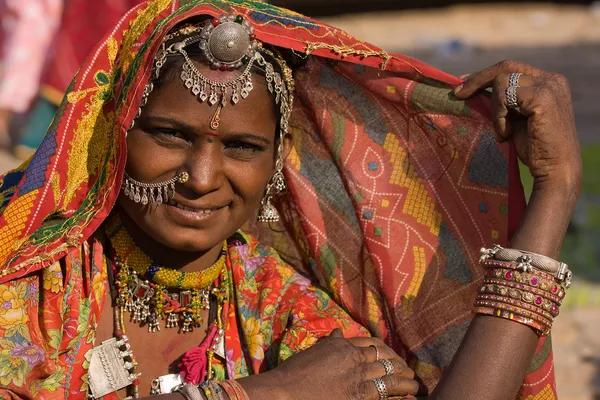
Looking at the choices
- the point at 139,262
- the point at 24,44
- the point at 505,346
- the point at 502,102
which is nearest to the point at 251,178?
the point at 139,262

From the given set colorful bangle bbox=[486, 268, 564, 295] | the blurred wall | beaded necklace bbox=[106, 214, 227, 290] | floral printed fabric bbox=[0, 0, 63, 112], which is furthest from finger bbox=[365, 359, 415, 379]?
the blurred wall

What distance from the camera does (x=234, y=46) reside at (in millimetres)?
2869

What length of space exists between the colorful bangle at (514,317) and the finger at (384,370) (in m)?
0.31

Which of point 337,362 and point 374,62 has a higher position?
point 374,62

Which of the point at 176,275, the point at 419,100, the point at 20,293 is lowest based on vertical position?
the point at 20,293

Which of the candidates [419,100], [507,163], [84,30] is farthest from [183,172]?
[84,30]

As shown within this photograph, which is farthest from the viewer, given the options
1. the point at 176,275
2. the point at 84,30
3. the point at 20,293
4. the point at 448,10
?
the point at 448,10

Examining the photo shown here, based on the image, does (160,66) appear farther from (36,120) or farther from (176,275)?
(36,120)

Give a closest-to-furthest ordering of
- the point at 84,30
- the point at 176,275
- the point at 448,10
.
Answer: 1. the point at 176,275
2. the point at 84,30
3. the point at 448,10

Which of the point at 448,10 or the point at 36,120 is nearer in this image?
the point at 36,120

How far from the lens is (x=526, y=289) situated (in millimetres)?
2891

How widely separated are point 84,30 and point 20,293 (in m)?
5.27

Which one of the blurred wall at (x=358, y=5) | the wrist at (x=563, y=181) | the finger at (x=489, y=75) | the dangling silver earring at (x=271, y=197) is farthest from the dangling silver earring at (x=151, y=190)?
the blurred wall at (x=358, y=5)

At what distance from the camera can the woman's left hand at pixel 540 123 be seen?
2.96 meters
